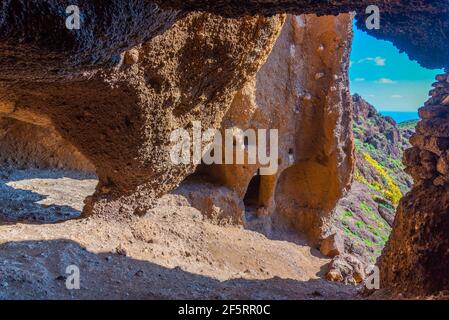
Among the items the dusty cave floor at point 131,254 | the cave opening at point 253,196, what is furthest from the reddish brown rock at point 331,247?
the cave opening at point 253,196

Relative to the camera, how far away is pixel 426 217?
3.34 metres

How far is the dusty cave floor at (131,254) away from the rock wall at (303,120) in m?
1.59

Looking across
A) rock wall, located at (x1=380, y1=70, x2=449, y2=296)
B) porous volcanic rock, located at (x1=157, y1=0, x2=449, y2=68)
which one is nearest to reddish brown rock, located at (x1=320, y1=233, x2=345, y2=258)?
porous volcanic rock, located at (x1=157, y1=0, x2=449, y2=68)

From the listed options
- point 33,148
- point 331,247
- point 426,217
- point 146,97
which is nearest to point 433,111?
point 426,217

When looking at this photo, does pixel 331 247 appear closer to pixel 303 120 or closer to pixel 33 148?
pixel 303 120

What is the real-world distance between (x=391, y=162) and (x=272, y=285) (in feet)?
69.1

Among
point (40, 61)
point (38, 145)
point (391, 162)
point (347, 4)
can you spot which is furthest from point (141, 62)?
point (391, 162)

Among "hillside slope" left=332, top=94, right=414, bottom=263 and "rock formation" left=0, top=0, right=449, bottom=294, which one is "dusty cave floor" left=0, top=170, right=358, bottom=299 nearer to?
"rock formation" left=0, top=0, right=449, bottom=294

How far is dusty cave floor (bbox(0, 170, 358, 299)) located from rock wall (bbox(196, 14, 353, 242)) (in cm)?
159

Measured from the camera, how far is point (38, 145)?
7473mm

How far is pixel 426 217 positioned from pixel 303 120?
568 centimetres

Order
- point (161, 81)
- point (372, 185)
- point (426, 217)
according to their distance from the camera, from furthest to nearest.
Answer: point (372, 185) → point (161, 81) → point (426, 217)

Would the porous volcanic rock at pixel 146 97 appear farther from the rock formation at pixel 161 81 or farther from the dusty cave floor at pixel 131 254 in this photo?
the dusty cave floor at pixel 131 254

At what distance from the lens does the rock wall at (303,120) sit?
768 centimetres
